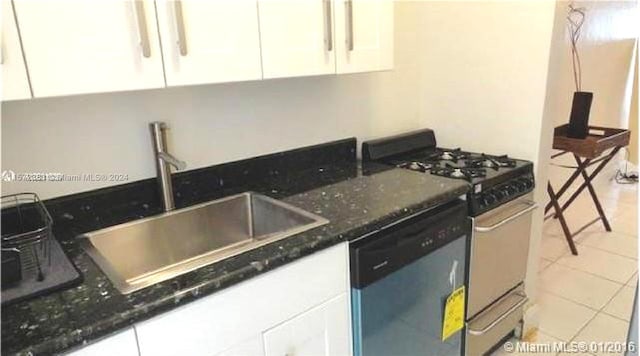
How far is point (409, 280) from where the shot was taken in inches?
55.8

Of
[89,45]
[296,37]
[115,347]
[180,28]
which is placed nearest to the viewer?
[115,347]

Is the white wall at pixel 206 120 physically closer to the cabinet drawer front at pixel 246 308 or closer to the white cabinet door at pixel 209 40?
the white cabinet door at pixel 209 40

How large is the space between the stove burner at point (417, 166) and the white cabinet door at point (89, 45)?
3.74 feet

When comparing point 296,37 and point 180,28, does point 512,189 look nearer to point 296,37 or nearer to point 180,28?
point 296,37

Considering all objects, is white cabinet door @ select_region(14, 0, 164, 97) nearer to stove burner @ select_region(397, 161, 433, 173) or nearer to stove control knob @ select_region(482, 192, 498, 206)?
stove burner @ select_region(397, 161, 433, 173)

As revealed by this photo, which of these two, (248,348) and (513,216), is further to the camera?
(513,216)

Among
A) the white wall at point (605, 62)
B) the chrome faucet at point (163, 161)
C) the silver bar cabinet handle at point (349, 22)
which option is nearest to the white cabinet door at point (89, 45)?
the chrome faucet at point (163, 161)

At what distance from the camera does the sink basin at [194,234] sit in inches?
48.8

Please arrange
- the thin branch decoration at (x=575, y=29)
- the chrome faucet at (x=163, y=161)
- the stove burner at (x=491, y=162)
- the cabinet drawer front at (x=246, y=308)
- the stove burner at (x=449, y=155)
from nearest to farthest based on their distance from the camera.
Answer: the cabinet drawer front at (x=246, y=308) < the chrome faucet at (x=163, y=161) < the stove burner at (x=491, y=162) < the stove burner at (x=449, y=155) < the thin branch decoration at (x=575, y=29)

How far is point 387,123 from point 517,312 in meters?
1.13

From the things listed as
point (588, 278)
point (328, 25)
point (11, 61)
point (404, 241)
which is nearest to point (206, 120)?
point (328, 25)

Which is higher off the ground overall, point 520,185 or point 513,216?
point 520,185

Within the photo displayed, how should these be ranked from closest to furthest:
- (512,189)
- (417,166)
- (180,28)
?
(180,28) → (512,189) → (417,166)

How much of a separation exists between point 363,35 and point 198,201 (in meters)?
0.85
